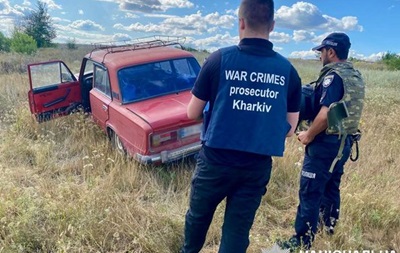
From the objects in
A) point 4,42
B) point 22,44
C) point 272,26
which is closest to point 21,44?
point 22,44

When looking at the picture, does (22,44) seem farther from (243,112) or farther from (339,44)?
(243,112)

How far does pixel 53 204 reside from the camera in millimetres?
3289

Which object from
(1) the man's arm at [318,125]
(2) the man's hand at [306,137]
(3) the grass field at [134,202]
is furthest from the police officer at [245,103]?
(3) the grass field at [134,202]

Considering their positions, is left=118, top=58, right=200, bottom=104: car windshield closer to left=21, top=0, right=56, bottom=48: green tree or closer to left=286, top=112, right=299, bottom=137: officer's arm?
left=286, top=112, right=299, bottom=137: officer's arm

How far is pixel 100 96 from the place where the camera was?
5406mm

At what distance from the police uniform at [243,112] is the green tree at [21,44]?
103ft

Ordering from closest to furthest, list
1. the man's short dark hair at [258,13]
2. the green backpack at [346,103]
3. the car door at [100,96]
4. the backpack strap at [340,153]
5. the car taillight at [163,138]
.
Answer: the man's short dark hair at [258,13], the green backpack at [346,103], the backpack strap at [340,153], the car taillight at [163,138], the car door at [100,96]

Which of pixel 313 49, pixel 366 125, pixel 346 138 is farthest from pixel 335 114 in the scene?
pixel 366 125

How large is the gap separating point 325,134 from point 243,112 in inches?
41.5

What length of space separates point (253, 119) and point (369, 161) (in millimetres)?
3378

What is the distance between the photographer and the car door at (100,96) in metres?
5.18

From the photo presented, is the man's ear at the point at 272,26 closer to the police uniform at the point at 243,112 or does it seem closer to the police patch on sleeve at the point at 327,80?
the police uniform at the point at 243,112

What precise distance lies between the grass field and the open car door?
0.63 meters

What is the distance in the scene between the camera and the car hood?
13.8ft
